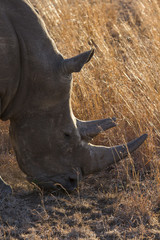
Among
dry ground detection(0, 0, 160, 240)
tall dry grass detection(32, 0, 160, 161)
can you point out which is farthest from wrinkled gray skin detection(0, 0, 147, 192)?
tall dry grass detection(32, 0, 160, 161)

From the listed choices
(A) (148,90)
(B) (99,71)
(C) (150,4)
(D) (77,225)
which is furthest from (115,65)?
(C) (150,4)

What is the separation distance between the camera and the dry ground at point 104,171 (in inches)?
129

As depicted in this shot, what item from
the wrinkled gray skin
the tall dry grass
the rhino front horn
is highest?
the wrinkled gray skin

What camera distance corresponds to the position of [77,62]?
10.4 feet

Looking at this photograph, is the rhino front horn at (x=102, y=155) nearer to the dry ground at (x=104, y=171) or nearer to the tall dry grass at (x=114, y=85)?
the dry ground at (x=104, y=171)

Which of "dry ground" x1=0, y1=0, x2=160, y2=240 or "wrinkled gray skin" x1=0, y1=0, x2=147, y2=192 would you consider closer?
"wrinkled gray skin" x1=0, y1=0, x2=147, y2=192

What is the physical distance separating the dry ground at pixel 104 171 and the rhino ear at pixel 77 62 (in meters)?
0.95

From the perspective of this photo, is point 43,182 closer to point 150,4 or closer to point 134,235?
point 134,235

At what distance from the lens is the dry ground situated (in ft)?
10.7

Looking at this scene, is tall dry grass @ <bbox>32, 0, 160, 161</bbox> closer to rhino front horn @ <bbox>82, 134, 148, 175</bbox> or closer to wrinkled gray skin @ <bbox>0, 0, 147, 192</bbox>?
rhino front horn @ <bbox>82, 134, 148, 175</bbox>

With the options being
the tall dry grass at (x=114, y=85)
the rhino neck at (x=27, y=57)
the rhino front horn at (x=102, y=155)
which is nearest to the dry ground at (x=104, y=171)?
the tall dry grass at (x=114, y=85)

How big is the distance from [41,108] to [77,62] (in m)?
0.47

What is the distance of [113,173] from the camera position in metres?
4.34

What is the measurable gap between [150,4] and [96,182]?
485cm
